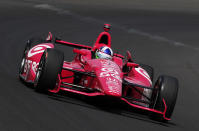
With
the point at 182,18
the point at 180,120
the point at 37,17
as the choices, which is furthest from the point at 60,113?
the point at 182,18

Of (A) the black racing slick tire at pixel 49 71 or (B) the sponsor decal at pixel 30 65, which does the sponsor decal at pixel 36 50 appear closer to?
(B) the sponsor decal at pixel 30 65

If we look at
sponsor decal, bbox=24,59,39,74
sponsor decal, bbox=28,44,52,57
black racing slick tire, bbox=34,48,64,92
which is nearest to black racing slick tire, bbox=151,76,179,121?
black racing slick tire, bbox=34,48,64,92

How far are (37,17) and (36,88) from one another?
48.5 feet

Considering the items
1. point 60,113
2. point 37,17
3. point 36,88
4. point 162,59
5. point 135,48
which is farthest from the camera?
point 37,17

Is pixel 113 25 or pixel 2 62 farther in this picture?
pixel 113 25

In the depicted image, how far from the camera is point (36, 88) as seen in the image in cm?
1023

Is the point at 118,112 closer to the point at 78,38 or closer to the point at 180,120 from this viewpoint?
the point at 180,120

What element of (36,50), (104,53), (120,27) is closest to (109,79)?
(104,53)

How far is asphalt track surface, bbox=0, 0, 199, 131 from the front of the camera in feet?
27.9

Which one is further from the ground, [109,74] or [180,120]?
[109,74]

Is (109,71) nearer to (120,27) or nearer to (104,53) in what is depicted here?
(104,53)

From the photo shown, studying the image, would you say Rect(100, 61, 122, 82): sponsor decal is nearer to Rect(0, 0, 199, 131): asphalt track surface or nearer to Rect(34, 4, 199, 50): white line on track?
Rect(0, 0, 199, 131): asphalt track surface

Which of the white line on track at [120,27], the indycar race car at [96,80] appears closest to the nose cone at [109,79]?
the indycar race car at [96,80]

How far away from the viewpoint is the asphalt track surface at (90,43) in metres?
8.52
